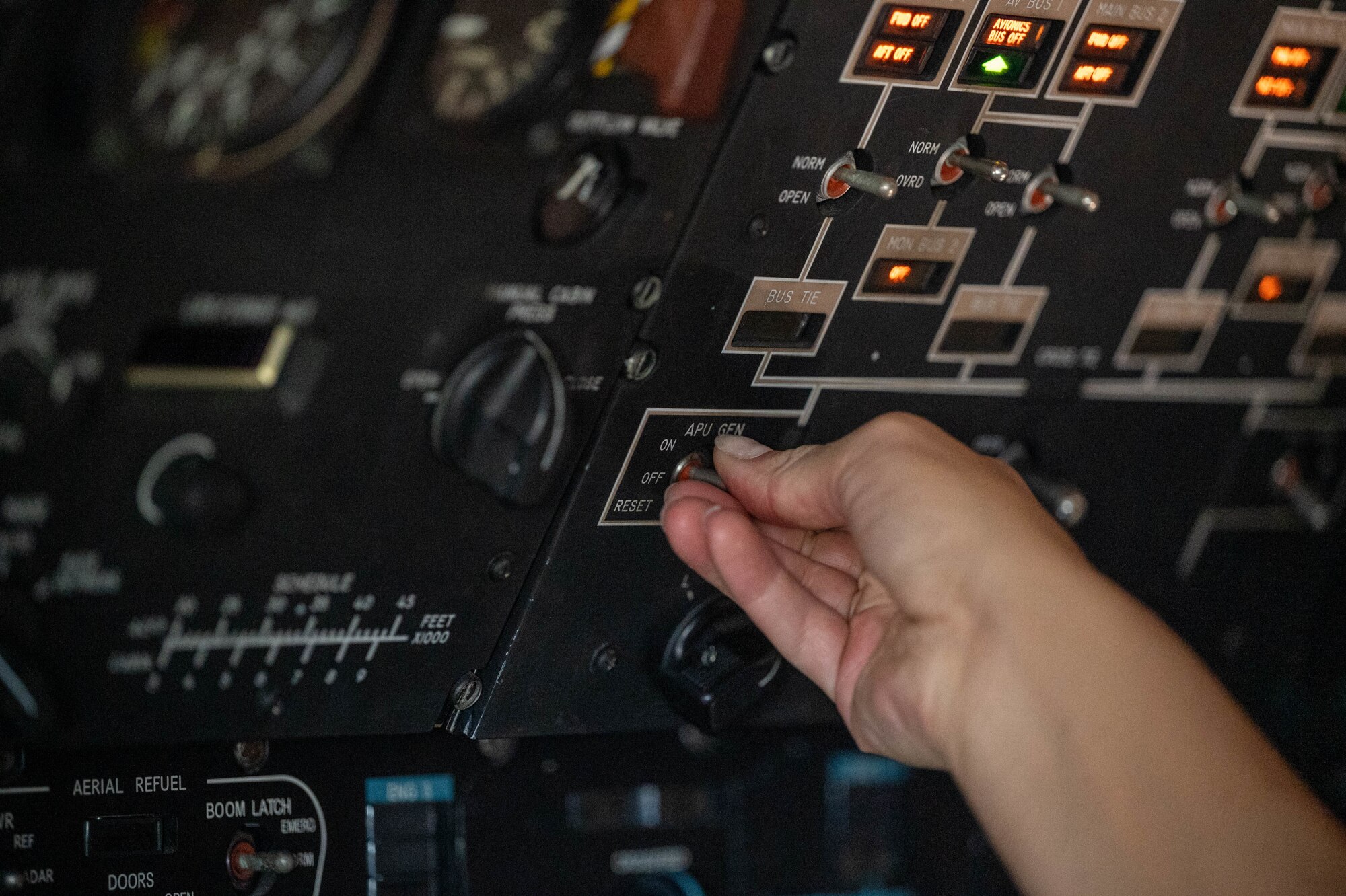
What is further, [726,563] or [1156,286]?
[1156,286]

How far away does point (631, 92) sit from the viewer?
0.93 m

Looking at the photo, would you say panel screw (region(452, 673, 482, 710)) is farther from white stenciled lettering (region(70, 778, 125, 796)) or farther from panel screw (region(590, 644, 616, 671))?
white stenciled lettering (region(70, 778, 125, 796))

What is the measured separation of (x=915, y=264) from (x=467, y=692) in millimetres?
536

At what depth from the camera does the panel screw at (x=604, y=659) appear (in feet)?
3.92

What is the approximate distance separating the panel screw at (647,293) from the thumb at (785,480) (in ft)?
0.52

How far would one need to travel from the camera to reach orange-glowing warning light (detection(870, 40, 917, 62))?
1.01m

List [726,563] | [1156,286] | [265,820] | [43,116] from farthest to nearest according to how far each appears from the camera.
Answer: [1156,286]
[265,820]
[726,563]
[43,116]

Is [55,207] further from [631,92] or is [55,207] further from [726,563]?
[726,563]

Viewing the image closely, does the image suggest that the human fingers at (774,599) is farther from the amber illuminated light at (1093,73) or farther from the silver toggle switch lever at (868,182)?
the amber illuminated light at (1093,73)

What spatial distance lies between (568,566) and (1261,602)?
0.87 metres

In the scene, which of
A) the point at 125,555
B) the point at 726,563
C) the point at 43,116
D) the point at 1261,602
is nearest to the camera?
the point at 43,116

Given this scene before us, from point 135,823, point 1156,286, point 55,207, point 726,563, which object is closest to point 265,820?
point 135,823

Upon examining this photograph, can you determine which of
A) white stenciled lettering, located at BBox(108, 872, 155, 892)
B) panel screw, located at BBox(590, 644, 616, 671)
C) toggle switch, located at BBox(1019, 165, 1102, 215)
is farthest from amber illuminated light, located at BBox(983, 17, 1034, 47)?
white stenciled lettering, located at BBox(108, 872, 155, 892)

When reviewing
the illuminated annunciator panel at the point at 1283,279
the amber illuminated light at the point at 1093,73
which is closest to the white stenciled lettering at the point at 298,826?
the amber illuminated light at the point at 1093,73
